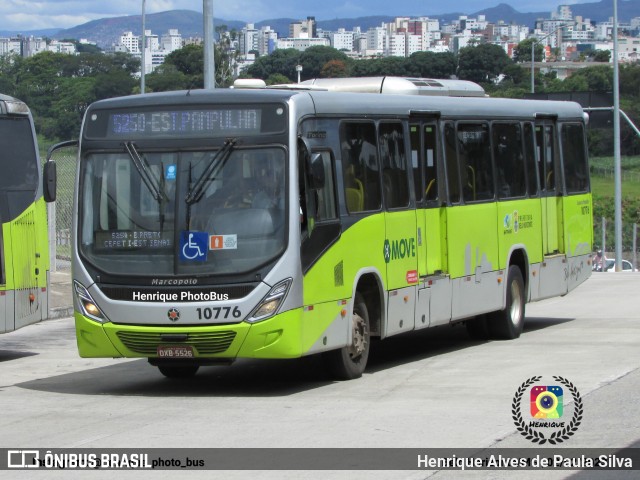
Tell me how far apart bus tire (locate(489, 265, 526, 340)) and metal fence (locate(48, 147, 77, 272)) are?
1123cm

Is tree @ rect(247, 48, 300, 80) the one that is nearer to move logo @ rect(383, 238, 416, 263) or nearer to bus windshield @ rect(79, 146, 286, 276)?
move logo @ rect(383, 238, 416, 263)

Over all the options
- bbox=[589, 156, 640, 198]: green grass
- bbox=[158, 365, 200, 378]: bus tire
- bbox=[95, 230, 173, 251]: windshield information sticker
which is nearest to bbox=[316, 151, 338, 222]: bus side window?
bbox=[95, 230, 173, 251]: windshield information sticker

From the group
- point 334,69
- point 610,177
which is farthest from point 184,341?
point 610,177

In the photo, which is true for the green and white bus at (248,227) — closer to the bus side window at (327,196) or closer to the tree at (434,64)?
the bus side window at (327,196)

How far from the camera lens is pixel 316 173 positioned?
1295cm

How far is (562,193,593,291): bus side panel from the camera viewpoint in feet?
65.9

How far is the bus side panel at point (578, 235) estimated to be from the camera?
20.1 metres

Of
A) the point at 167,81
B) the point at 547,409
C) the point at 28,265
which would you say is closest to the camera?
the point at 547,409

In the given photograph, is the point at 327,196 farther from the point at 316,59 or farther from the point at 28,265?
the point at 316,59

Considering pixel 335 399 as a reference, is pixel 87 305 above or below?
above

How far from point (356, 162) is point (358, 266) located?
110 cm

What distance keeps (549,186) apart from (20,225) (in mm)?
7481

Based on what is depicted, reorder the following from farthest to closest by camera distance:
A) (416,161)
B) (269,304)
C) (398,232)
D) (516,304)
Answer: (516,304)
(416,161)
(398,232)
(269,304)

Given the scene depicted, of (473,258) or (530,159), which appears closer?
(473,258)
